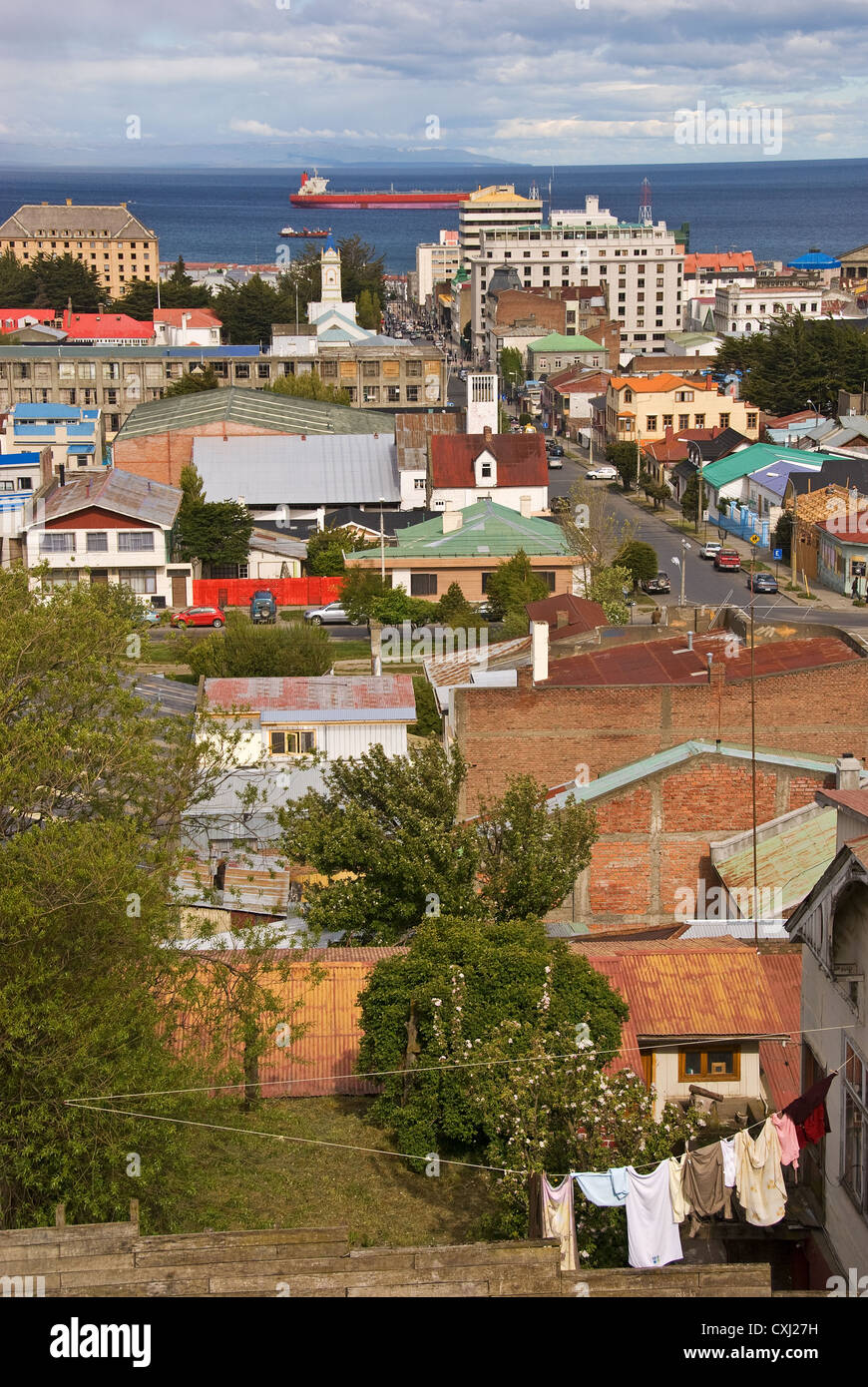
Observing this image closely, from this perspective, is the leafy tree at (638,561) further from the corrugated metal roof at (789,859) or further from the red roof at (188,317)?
A: the red roof at (188,317)

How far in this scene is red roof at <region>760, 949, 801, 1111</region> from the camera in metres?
19.1

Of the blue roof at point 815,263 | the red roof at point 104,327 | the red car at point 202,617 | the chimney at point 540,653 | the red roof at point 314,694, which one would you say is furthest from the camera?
the blue roof at point 815,263

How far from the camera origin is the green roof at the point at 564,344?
113438mm

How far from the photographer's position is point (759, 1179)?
1518 centimetres

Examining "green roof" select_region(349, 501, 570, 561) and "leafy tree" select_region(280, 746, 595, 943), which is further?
"green roof" select_region(349, 501, 570, 561)

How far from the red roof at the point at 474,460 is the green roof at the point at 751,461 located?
9549 millimetres

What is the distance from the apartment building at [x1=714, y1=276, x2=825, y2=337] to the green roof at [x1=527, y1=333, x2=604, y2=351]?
13.1 m

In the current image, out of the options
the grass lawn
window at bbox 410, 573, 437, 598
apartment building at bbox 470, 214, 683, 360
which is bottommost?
the grass lawn

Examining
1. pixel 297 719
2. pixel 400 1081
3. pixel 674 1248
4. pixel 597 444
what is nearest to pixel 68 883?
pixel 400 1081

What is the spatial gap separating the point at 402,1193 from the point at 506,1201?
325 cm

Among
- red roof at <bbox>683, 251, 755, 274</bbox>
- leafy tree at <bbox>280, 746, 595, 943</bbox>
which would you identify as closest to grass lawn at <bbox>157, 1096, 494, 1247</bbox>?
leafy tree at <bbox>280, 746, 595, 943</bbox>

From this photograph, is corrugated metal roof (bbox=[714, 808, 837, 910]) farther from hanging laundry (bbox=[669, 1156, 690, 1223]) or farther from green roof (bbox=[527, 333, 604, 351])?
green roof (bbox=[527, 333, 604, 351])

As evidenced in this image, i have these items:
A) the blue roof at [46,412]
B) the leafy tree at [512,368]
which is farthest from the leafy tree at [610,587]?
the leafy tree at [512,368]
